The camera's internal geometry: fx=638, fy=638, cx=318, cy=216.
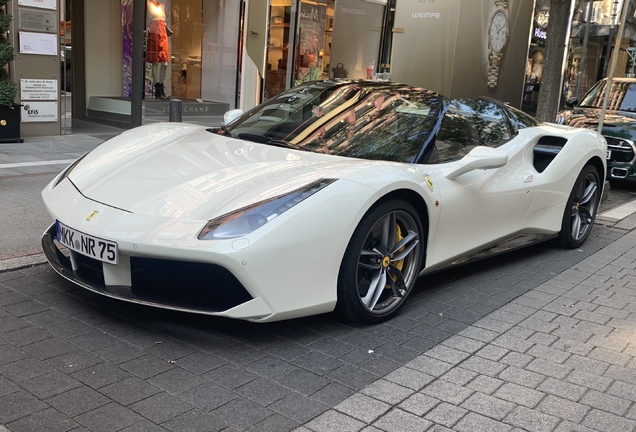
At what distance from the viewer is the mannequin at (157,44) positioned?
516 inches

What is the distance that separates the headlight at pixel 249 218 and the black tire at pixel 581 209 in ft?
10.8

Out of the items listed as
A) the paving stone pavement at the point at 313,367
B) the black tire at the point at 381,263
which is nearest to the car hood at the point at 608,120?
the paving stone pavement at the point at 313,367

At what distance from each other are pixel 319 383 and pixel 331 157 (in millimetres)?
1450

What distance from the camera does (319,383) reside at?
3021 mm

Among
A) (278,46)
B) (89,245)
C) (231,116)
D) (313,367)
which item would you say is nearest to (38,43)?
(231,116)

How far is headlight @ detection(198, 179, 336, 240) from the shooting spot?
3061 mm

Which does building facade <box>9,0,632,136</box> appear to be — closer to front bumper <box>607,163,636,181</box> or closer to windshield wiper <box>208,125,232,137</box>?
front bumper <box>607,163,636,181</box>

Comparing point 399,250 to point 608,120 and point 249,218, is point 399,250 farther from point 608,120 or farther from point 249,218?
point 608,120

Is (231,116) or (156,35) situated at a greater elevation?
(156,35)

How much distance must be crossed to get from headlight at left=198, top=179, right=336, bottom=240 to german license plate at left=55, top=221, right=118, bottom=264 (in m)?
0.48

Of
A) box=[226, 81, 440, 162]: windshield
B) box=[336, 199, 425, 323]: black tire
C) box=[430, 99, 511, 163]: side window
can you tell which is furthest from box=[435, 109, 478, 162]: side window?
box=[336, 199, 425, 323]: black tire

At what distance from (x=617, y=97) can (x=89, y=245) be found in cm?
937

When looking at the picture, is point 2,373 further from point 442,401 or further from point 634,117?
point 634,117

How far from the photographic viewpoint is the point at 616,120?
376 inches
